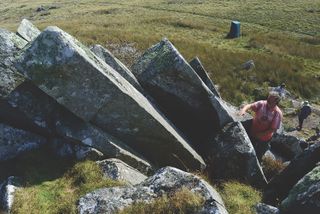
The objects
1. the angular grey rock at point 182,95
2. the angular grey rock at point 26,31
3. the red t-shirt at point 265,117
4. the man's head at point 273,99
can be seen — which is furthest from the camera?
the angular grey rock at point 26,31

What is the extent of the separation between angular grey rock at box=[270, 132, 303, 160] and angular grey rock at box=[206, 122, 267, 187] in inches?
162

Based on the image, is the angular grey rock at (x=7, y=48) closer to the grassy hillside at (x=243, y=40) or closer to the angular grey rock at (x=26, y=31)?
the angular grey rock at (x=26, y=31)

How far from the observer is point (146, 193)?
363 inches

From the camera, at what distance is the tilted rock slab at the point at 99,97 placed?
10.9 metres

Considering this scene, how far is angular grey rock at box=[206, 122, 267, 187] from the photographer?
11.9m

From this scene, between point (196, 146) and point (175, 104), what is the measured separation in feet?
4.78

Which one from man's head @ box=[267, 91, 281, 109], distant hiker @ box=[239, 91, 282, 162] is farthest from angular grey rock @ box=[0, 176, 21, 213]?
man's head @ box=[267, 91, 281, 109]

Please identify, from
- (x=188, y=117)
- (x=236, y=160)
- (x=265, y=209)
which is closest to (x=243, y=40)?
(x=188, y=117)

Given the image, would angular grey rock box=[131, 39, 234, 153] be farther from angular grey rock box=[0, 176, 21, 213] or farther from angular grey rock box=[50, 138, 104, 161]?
angular grey rock box=[0, 176, 21, 213]

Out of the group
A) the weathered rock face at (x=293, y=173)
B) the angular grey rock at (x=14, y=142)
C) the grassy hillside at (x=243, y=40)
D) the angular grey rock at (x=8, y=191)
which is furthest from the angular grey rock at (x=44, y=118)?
the grassy hillside at (x=243, y=40)

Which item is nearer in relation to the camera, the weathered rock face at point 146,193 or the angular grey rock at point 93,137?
the weathered rock face at point 146,193

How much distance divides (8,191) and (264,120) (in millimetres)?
7252

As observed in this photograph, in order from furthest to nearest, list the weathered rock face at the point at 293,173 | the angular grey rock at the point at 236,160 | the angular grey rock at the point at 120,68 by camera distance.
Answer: the angular grey rock at the point at 120,68 → the angular grey rock at the point at 236,160 → the weathered rock face at the point at 293,173

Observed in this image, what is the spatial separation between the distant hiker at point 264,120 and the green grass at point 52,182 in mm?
4669
